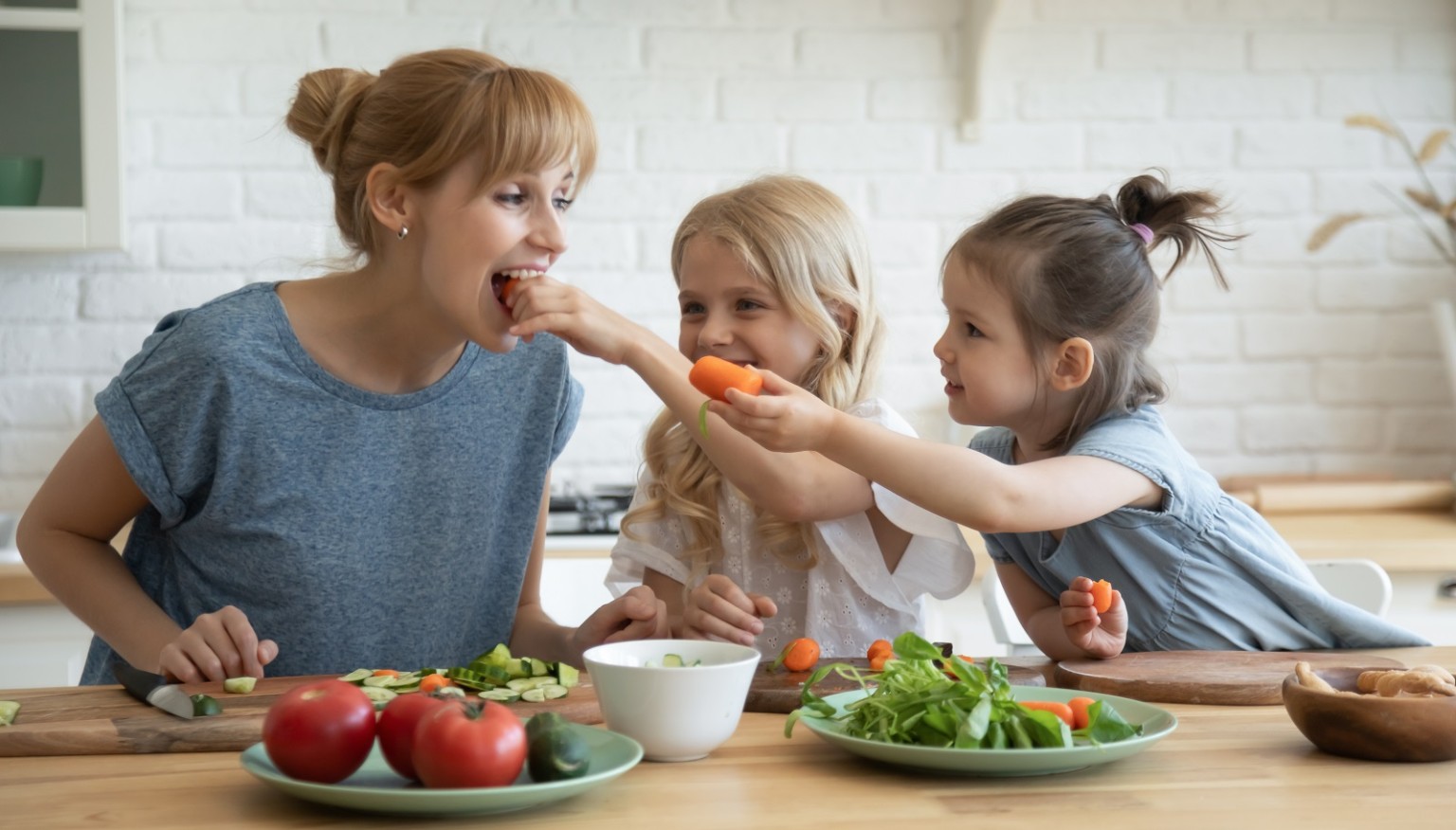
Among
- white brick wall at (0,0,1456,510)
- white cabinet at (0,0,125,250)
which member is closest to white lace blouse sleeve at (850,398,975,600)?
white brick wall at (0,0,1456,510)

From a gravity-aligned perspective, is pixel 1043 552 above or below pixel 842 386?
below

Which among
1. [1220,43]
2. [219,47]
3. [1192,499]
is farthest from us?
[1220,43]

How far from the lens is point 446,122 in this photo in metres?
1.48

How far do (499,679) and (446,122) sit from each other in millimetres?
636

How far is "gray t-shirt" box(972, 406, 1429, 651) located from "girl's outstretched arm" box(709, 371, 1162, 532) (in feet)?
0.23

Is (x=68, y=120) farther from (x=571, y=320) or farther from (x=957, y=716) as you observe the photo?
(x=957, y=716)

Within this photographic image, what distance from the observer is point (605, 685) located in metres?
0.96

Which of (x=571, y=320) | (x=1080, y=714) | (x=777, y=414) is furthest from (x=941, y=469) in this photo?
(x=571, y=320)

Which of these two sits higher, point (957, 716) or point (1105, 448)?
point (1105, 448)

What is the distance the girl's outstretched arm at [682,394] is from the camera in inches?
55.9

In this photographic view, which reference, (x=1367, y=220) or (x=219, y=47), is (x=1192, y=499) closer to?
(x=1367, y=220)

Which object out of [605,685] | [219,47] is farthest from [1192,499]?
[219,47]

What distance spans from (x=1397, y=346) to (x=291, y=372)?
2.51 meters

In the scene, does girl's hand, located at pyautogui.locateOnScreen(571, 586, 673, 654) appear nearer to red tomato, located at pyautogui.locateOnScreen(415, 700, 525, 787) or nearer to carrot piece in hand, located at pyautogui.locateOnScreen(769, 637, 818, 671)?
carrot piece in hand, located at pyautogui.locateOnScreen(769, 637, 818, 671)
